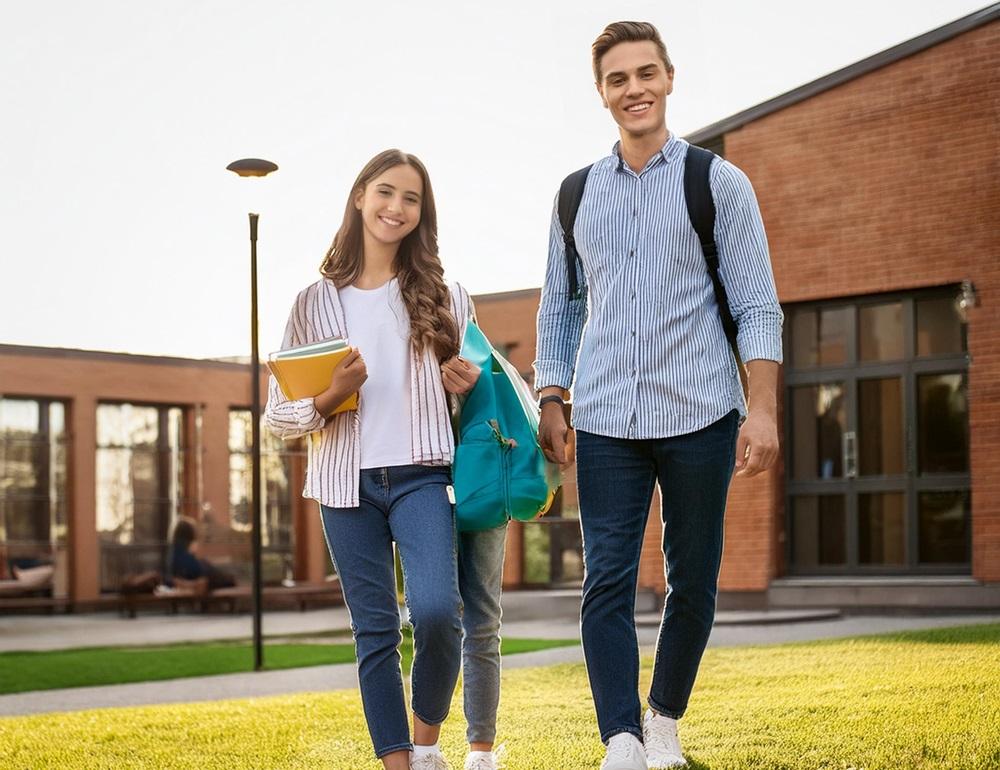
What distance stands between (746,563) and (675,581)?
1244 cm

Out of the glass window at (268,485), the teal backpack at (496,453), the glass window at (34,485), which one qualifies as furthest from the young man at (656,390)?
the glass window at (268,485)

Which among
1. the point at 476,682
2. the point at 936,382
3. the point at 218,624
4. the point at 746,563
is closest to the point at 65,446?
the point at 218,624

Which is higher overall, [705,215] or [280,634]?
[705,215]

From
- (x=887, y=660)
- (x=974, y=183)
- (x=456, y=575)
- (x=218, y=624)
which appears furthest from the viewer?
(x=218, y=624)

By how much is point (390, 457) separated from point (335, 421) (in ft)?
0.71

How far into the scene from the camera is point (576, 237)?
450 cm

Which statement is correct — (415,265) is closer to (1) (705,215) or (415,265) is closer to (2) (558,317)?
(2) (558,317)

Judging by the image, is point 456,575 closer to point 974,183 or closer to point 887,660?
point 887,660

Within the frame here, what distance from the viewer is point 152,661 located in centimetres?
1474

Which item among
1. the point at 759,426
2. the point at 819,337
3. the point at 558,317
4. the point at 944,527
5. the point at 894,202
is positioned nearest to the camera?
the point at 759,426

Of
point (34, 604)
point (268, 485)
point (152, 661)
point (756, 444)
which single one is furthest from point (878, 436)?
point (268, 485)

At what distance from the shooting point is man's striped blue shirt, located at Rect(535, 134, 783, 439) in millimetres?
4227

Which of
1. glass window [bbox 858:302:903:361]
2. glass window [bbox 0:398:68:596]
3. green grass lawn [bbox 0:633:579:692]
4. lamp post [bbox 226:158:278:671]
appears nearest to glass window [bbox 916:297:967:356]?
glass window [bbox 858:302:903:361]

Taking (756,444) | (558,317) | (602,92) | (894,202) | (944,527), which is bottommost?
(944,527)
